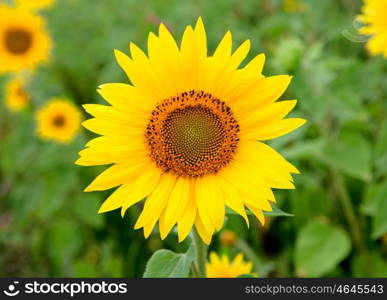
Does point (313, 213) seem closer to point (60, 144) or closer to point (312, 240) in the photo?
point (312, 240)

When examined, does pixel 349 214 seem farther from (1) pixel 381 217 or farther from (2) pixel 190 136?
(2) pixel 190 136

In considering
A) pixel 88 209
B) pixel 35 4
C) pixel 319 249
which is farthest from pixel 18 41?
pixel 319 249

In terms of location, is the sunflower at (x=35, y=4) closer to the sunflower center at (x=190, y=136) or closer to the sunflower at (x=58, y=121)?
the sunflower at (x=58, y=121)

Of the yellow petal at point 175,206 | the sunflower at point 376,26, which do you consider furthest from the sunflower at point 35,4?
the yellow petal at point 175,206

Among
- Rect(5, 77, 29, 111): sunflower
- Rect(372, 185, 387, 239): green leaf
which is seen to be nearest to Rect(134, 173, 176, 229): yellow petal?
Rect(372, 185, 387, 239): green leaf

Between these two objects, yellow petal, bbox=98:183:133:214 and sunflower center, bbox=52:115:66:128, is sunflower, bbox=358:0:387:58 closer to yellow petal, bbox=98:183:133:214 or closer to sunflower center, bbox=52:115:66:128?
yellow petal, bbox=98:183:133:214
